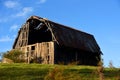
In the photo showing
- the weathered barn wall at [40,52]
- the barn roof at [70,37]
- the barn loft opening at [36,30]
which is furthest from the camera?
the barn loft opening at [36,30]

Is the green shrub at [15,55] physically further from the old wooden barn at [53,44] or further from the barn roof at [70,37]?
the barn roof at [70,37]

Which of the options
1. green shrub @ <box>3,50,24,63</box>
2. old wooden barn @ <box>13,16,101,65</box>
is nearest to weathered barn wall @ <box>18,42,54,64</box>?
old wooden barn @ <box>13,16,101,65</box>

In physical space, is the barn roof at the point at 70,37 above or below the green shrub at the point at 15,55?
above

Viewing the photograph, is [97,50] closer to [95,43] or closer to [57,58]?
[95,43]

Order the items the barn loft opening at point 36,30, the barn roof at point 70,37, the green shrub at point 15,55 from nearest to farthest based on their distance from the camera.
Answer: the green shrub at point 15,55 < the barn roof at point 70,37 < the barn loft opening at point 36,30

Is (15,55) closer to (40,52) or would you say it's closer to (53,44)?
(40,52)

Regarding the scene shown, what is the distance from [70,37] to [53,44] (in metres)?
4.25

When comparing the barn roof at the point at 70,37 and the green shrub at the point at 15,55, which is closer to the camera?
the green shrub at the point at 15,55

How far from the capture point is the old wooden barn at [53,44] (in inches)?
1481

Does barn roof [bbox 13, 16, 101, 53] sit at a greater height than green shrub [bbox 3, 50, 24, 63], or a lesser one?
greater

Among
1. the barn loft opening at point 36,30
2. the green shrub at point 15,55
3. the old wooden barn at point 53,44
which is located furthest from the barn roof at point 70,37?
the green shrub at point 15,55

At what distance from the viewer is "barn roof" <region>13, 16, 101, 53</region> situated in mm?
37969

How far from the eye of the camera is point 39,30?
42.4 m

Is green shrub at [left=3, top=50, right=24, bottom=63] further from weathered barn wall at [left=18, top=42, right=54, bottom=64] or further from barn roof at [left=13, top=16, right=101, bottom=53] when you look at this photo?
barn roof at [left=13, top=16, right=101, bottom=53]
